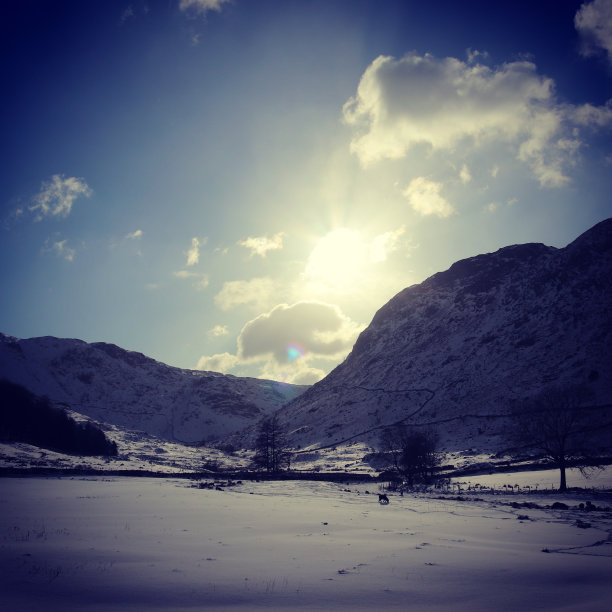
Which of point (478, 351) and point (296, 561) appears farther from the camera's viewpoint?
point (478, 351)

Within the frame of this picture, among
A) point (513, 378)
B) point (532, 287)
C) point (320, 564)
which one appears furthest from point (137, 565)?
point (532, 287)

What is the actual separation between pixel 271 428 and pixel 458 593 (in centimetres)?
6789

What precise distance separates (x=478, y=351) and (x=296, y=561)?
461ft

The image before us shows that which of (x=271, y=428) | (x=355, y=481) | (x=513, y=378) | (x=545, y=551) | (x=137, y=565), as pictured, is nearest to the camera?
(x=137, y=565)

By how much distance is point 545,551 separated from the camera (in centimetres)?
1194

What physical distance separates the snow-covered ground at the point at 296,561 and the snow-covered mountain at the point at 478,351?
7657 cm

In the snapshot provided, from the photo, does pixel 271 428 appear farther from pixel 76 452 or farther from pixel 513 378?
pixel 513 378

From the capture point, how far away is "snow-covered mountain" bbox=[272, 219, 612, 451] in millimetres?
111625

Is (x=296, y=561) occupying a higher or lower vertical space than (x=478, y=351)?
lower

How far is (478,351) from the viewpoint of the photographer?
13750cm

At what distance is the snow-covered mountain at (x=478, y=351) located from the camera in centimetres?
11162

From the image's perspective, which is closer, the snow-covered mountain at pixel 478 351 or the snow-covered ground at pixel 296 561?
the snow-covered ground at pixel 296 561

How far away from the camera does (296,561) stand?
405 inches

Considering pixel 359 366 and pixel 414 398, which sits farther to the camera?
pixel 359 366
